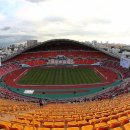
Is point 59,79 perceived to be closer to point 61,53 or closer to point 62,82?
point 62,82

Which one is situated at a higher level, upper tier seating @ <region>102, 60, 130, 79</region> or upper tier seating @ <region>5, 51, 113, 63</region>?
upper tier seating @ <region>5, 51, 113, 63</region>

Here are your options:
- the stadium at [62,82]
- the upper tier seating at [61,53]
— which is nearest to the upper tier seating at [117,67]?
the stadium at [62,82]

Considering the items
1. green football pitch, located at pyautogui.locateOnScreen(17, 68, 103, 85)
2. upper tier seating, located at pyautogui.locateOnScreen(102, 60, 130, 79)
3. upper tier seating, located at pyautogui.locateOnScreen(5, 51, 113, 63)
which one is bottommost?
green football pitch, located at pyautogui.locateOnScreen(17, 68, 103, 85)

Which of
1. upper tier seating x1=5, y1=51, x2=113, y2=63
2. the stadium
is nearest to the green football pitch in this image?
the stadium

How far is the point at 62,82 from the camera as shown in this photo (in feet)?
166

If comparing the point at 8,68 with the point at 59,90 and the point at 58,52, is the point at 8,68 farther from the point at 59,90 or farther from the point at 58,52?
the point at 59,90

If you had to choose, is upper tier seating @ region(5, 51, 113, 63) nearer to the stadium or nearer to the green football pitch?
the stadium

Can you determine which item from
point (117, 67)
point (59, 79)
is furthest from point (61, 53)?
point (59, 79)

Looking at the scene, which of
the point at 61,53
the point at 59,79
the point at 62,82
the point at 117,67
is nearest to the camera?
the point at 62,82

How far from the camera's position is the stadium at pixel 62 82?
1435 centimetres

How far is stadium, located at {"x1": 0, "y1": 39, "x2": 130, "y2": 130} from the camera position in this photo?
565 inches

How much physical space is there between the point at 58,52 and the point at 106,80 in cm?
3542

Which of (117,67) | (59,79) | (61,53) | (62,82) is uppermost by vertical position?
(61,53)

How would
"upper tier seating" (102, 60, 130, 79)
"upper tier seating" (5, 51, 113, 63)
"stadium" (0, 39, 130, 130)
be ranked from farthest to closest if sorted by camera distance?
"upper tier seating" (5, 51, 113, 63) → "upper tier seating" (102, 60, 130, 79) → "stadium" (0, 39, 130, 130)
